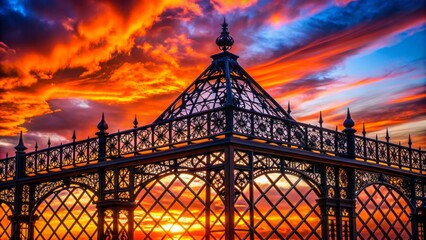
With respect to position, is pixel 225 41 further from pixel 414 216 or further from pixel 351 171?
pixel 414 216

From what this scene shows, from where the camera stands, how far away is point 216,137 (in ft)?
53.8

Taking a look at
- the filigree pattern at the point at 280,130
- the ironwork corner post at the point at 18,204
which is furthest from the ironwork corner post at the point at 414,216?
the ironwork corner post at the point at 18,204

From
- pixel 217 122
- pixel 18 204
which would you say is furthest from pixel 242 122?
pixel 18 204

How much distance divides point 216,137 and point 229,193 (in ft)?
4.82

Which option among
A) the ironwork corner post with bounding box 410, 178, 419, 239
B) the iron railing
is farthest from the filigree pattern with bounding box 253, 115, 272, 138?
the ironwork corner post with bounding box 410, 178, 419, 239

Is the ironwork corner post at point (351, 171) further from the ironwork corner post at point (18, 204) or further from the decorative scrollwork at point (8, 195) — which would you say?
the decorative scrollwork at point (8, 195)

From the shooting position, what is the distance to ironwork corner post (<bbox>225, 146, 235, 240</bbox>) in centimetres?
1545

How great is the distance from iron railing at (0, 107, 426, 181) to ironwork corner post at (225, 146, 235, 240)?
1.80 feet

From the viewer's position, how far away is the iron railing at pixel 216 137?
1644cm

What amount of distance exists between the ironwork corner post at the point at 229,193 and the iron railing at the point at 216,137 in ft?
1.80

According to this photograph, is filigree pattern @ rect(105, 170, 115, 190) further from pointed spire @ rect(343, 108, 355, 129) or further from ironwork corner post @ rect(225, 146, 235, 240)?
pointed spire @ rect(343, 108, 355, 129)

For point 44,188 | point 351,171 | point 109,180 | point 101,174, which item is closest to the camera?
point 109,180

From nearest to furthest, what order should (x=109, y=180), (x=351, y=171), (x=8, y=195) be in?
(x=109, y=180)
(x=351, y=171)
(x=8, y=195)

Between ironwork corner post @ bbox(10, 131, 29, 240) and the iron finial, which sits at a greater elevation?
the iron finial
